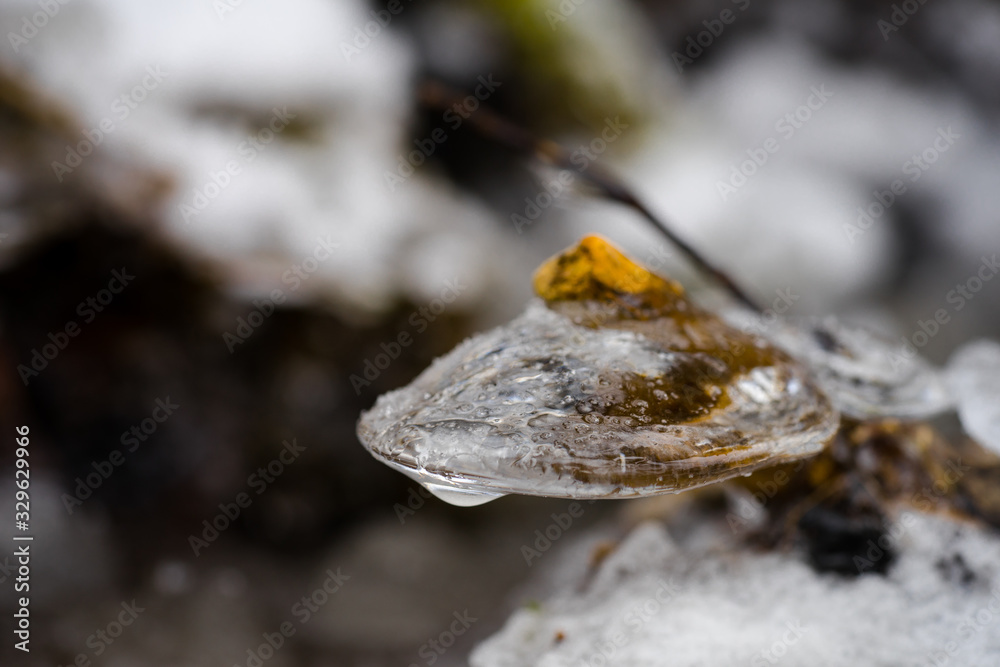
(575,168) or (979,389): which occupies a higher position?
(979,389)

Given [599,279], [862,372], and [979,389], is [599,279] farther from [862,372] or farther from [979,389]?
[979,389]

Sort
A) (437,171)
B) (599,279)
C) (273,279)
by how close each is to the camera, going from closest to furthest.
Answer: (599,279) < (273,279) < (437,171)

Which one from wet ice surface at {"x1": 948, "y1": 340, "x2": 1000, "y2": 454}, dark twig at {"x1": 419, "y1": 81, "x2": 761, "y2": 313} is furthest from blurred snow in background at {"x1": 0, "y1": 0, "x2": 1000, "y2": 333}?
wet ice surface at {"x1": 948, "y1": 340, "x2": 1000, "y2": 454}

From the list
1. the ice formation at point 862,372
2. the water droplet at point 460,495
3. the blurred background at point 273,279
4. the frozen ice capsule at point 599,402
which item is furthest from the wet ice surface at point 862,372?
the water droplet at point 460,495

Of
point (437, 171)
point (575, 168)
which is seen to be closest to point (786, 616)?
point (575, 168)

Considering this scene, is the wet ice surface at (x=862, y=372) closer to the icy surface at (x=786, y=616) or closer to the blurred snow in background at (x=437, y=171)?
the icy surface at (x=786, y=616)

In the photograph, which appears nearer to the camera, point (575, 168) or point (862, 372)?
point (862, 372)

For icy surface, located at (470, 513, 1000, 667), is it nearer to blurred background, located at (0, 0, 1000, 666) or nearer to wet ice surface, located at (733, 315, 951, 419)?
wet ice surface, located at (733, 315, 951, 419)
